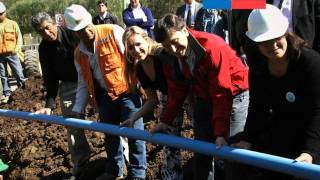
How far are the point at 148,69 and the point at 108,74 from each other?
775 millimetres

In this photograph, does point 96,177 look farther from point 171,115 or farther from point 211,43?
point 211,43

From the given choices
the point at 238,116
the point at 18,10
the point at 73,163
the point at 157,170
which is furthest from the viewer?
the point at 18,10

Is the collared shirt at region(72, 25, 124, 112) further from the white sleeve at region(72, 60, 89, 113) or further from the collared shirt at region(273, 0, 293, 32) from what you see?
the collared shirt at region(273, 0, 293, 32)

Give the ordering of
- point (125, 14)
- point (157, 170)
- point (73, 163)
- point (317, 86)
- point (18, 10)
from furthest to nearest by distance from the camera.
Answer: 1. point (18, 10)
2. point (125, 14)
3. point (73, 163)
4. point (157, 170)
5. point (317, 86)

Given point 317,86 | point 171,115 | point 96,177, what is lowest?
point 96,177

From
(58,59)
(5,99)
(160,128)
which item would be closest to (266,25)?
(160,128)

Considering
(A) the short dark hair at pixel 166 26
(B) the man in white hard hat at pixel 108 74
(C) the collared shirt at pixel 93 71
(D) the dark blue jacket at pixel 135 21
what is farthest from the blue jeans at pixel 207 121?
(D) the dark blue jacket at pixel 135 21

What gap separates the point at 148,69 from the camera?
12.1 feet

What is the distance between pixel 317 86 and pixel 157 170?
253 centimetres

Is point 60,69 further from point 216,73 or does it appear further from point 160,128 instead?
point 216,73

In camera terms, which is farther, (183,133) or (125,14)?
(125,14)

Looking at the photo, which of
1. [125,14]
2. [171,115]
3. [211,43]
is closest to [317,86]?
[211,43]

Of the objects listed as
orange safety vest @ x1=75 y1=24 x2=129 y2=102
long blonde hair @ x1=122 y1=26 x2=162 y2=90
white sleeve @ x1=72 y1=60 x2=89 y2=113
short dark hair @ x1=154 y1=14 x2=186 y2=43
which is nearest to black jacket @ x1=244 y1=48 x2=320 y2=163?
short dark hair @ x1=154 y1=14 x2=186 y2=43

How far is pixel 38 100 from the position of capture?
887cm
